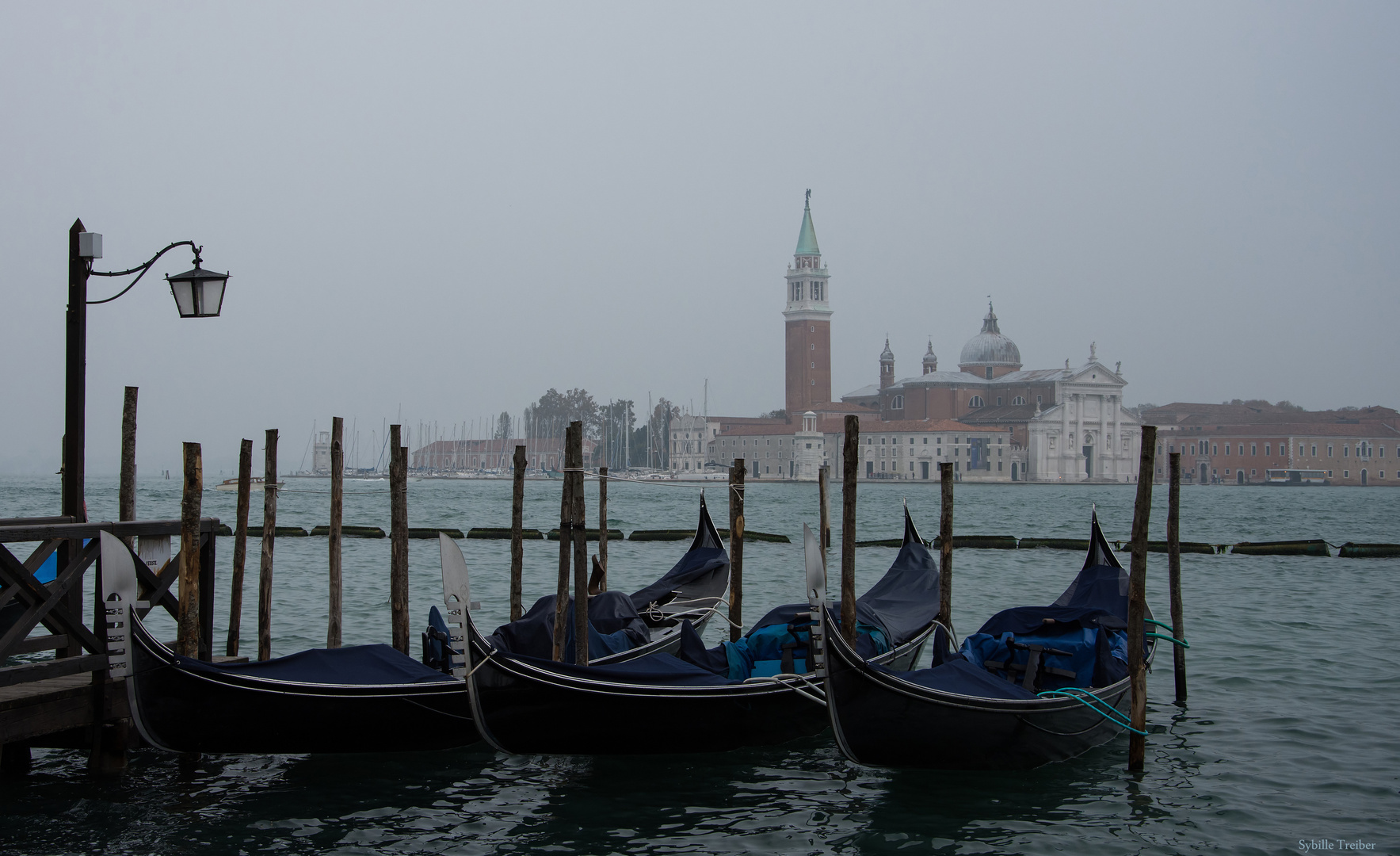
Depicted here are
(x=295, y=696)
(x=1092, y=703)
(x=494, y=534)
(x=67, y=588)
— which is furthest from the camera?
(x=494, y=534)

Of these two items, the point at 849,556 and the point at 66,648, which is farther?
the point at 849,556

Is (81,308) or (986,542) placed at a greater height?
(81,308)

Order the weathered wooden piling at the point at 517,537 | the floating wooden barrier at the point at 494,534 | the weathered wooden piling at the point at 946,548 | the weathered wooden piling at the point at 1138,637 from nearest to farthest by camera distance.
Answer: the weathered wooden piling at the point at 1138,637 → the weathered wooden piling at the point at 517,537 → the weathered wooden piling at the point at 946,548 → the floating wooden barrier at the point at 494,534

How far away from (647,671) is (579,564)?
822 mm

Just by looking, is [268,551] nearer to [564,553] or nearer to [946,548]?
[564,553]

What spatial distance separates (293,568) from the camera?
44.2 ft

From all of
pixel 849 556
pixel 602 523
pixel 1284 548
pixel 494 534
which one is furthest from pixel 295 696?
pixel 1284 548

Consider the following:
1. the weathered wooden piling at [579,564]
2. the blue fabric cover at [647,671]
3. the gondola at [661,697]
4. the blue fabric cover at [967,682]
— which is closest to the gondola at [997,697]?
the blue fabric cover at [967,682]

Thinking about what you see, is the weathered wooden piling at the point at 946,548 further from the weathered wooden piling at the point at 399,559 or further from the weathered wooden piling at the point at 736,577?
the weathered wooden piling at the point at 399,559

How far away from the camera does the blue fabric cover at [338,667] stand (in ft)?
14.3

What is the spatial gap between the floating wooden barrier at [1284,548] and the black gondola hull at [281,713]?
1456 centimetres

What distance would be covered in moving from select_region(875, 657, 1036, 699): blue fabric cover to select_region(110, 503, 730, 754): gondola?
1.70 metres

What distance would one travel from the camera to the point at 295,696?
4387 mm

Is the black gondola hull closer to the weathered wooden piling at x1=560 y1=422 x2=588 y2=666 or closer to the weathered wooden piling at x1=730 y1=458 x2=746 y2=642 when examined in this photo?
the weathered wooden piling at x1=560 y1=422 x2=588 y2=666
